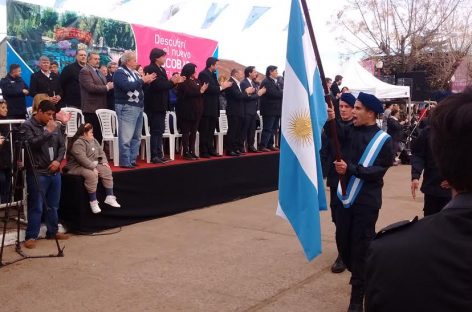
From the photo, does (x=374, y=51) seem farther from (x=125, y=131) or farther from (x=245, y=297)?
(x=245, y=297)

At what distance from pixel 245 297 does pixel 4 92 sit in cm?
590

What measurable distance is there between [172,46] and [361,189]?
954 centimetres

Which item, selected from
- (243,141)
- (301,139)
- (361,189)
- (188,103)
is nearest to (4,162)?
(188,103)

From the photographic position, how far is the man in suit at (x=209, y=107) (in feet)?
29.8

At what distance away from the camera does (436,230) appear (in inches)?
49.0

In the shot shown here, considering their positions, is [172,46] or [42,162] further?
[172,46]

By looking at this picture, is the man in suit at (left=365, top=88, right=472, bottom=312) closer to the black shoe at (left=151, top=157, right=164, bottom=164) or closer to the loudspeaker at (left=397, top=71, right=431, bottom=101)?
the black shoe at (left=151, top=157, right=164, bottom=164)

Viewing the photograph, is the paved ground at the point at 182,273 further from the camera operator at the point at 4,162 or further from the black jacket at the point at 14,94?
the black jacket at the point at 14,94

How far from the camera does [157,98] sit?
322 inches

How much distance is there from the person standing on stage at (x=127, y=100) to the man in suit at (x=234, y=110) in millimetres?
2385

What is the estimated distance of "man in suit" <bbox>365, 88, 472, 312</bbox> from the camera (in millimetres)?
1211

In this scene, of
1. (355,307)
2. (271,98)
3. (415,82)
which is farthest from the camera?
(415,82)

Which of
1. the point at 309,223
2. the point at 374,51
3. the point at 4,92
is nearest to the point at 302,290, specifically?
the point at 309,223

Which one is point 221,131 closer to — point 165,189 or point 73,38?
point 165,189
